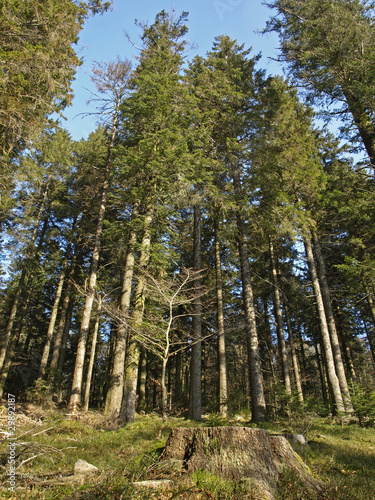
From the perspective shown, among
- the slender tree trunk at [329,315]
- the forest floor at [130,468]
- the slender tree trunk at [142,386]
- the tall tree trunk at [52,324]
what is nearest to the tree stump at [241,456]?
the forest floor at [130,468]

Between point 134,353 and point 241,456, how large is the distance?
23.0 ft

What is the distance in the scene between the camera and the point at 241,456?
3.67m

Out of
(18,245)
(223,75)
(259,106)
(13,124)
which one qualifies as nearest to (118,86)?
(223,75)

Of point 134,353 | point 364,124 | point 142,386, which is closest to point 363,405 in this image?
point 134,353

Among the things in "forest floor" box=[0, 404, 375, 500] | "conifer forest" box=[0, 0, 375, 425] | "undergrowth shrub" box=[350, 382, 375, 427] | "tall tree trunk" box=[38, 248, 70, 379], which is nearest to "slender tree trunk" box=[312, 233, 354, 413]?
"conifer forest" box=[0, 0, 375, 425]

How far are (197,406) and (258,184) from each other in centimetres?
971

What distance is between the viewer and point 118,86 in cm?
1473

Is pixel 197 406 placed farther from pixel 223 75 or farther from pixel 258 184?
pixel 223 75

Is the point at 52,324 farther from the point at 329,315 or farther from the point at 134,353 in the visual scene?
the point at 329,315

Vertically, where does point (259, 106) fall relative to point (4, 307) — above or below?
above

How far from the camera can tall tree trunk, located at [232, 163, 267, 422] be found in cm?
1042

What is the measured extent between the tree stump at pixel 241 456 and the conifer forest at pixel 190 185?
3685 millimetres

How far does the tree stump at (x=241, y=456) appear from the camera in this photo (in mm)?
3559

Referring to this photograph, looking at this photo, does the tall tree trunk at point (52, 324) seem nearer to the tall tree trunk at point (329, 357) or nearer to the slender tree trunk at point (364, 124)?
the tall tree trunk at point (329, 357)
